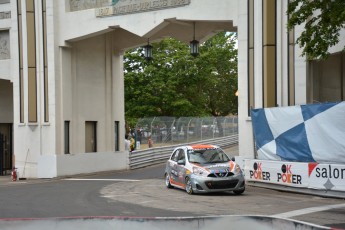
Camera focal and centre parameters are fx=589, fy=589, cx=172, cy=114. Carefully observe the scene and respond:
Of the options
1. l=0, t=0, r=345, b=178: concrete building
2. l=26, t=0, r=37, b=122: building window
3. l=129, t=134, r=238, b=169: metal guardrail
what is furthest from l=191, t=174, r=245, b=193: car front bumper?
l=129, t=134, r=238, b=169: metal guardrail

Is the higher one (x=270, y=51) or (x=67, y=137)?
(x=270, y=51)

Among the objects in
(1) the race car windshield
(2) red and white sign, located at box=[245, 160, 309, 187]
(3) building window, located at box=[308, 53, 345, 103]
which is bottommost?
(2) red and white sign, located at box=[245, 160, 309, 187]

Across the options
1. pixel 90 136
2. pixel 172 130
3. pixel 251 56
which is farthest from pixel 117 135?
pixel 251 56

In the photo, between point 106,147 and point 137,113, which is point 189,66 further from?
point 106,147

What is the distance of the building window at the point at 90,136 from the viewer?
92.6ft

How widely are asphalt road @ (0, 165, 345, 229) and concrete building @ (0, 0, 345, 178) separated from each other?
418 cm

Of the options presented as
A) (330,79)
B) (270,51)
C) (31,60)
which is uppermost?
(31,60)

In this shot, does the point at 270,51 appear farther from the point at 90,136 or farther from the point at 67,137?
the point at 90,136

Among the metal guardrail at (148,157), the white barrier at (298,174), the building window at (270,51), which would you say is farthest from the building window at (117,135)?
the building window at (270,51)

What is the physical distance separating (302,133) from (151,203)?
16.9 ft

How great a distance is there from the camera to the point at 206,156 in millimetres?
18531

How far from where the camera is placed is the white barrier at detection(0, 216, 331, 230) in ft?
30.8

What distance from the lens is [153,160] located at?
34000mm

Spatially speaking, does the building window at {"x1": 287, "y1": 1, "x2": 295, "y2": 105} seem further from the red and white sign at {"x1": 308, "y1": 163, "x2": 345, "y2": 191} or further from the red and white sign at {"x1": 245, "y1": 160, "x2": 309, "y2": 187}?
the red and white sign at {"x1": 308, "y1": 163, "x2": 345, "y2": 191}
